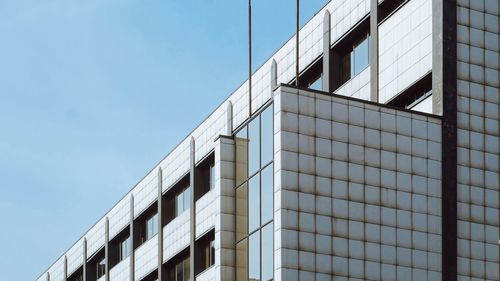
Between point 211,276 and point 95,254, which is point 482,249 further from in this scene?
point 95,254

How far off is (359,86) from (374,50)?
1.99 m

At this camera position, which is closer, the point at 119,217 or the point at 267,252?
the point at 267,252

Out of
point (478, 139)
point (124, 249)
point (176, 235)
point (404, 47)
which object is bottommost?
point (478, 139)

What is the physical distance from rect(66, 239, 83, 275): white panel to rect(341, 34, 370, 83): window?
38.2 meters

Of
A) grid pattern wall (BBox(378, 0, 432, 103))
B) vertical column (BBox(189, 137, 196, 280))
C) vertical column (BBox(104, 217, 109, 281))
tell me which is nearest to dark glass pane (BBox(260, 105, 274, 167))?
grid pattern wall (BBox(378, 0, 432, 103))

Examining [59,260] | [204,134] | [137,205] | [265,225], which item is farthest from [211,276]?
[59,260]

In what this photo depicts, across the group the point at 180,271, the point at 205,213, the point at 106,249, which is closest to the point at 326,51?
the point at 205,213

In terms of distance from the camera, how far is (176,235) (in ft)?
250

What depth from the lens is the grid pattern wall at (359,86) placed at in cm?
5650

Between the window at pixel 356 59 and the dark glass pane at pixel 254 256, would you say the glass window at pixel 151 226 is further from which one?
the dark glass pane at pixel 254 256

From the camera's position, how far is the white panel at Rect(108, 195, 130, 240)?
8469 cm

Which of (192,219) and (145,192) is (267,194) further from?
(145,192)

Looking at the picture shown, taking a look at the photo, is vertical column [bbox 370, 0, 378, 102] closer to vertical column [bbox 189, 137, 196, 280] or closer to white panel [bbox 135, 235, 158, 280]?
vertical column [bbox 189, 137, 196, 280]

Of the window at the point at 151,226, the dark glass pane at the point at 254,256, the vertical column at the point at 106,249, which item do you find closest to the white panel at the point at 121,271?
the vertical column at the point at 106,249
